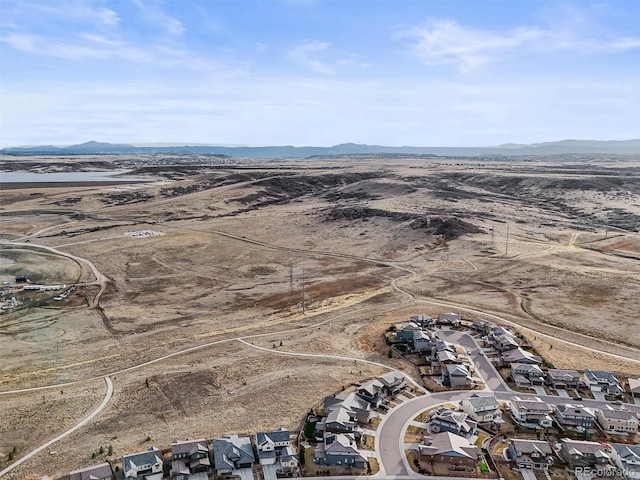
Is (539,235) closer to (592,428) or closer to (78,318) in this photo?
(592,428)

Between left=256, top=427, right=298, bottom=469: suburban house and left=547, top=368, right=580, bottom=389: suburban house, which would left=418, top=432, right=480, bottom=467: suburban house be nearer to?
left=256, top=427, right=298, bottom=469: suburban house

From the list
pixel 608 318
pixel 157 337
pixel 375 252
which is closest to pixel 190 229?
pixel 375 252

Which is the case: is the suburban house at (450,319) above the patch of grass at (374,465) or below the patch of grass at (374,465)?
above

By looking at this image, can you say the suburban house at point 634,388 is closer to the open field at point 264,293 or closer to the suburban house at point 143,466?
the open field at point 264,293

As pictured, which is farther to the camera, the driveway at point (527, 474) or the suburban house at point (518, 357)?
the suburban house at point (518, 357)

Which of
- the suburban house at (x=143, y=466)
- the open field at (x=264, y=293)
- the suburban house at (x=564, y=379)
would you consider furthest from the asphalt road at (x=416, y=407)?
the suburban house at (x=143, y=466)

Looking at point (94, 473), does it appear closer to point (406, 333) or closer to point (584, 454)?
point (406, 333)
